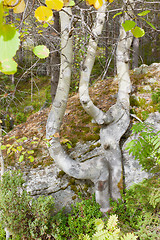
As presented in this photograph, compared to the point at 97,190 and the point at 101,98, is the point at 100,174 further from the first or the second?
the point at 101,98

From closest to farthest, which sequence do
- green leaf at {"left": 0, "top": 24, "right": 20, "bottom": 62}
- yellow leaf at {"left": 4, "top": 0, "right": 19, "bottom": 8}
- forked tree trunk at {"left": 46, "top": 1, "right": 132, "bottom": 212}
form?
green leaf at {"left": 0, "top": 24, "right": 20, "bottom": 62} < yellow leaf at {"left": 4, "top": 0, "right": 19, "bottom": 8} < forked tree trunk at {"left": 46, "top": 1, "right": 132, "bottom": 212}

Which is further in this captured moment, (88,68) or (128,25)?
(88,68)

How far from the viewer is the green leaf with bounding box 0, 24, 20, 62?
45cm

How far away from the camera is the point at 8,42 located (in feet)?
1.50

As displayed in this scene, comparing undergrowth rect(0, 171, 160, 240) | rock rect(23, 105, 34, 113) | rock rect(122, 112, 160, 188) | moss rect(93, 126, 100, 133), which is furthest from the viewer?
rock rect(23, 105, 34, 113)

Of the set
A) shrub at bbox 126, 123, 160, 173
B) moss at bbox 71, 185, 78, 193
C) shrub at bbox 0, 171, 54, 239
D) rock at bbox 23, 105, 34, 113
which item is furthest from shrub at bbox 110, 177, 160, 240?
rock at bbox 23, 105, 34, 113

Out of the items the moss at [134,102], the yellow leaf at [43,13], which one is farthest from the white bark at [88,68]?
the yellow leaf at [43,13]

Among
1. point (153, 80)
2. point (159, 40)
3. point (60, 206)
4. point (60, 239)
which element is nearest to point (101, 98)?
point (153, 80)

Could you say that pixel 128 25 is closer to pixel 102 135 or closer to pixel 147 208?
pixel 147 208

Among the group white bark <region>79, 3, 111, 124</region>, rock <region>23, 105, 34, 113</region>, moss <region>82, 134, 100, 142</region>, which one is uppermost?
white bark <region>79, 3, 111, 124</region>

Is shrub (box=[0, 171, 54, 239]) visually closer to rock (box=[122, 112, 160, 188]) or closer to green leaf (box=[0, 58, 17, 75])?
rock (box=[122, 112, 160, 188])

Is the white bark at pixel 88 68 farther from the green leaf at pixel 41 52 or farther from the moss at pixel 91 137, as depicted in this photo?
the green leaf at pixel 41 52

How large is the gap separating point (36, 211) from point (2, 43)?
3.55 meters

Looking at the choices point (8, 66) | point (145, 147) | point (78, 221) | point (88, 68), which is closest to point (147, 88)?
point (88, 68)
